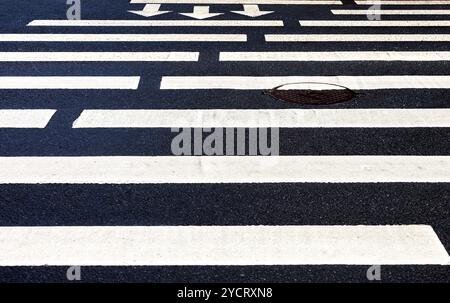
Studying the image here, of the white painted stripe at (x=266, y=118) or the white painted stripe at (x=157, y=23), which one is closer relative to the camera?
the white painted stripe at (x=266, y=118)

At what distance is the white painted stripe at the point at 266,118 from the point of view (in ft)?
23.0

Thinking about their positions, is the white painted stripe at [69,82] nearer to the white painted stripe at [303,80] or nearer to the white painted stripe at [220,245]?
the white painted stripe at [303,80]

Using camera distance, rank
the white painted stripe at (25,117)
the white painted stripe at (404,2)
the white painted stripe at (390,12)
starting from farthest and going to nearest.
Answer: the white painted stripe at (404,2) → the white painted stripe at (390,12) → the white painted stripe at (25,117)

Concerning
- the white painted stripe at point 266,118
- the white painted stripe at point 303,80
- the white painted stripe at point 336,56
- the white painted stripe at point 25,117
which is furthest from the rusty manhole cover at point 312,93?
the white painted stripe at point 25,117

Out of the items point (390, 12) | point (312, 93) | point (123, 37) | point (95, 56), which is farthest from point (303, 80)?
point (390, 12)

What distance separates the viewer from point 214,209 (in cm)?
523

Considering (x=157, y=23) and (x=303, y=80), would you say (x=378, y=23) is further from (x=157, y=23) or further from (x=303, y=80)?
(x=303, y=80)

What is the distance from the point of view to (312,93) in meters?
7.98

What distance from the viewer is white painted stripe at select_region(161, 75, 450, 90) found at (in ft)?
27.3

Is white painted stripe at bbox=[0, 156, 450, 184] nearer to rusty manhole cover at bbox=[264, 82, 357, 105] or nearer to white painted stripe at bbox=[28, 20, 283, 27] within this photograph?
rusty manhole cover at bbox=[264, 82, 357, 105]

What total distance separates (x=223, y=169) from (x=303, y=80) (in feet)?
9.47

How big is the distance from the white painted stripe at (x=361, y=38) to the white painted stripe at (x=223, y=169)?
4.72 meters

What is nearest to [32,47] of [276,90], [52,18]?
[52,18]
